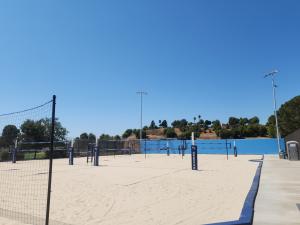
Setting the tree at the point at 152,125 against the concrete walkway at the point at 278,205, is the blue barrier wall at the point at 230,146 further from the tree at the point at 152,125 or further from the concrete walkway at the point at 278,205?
the tree at the point at 152,125

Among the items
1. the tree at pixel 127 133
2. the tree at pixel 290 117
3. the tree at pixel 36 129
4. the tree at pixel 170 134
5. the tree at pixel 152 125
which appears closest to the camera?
the tree at pixel 36 129

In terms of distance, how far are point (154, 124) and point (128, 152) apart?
263 feet

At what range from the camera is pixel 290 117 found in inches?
1874

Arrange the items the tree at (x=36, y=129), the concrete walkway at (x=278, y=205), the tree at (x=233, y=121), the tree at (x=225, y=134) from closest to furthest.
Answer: the concrete walkway at (x=278, y=205), the tree at (x=36, y=129), the tree at (x=225, y=134), the tree at (x=233, y=121)

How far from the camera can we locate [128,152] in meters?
43.5

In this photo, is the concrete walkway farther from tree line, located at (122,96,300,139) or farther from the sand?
tree line, located at (122,96,300,139)

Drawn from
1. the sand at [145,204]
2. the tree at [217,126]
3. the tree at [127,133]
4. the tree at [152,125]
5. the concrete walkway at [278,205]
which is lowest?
the sand at [145,204]

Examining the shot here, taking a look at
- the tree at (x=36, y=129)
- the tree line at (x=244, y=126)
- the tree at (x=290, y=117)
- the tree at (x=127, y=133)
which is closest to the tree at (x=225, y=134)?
the tree line at (x=244, y=126)

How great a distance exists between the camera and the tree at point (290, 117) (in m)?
46.8

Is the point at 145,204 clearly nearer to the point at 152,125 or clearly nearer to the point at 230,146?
the point at 230,146

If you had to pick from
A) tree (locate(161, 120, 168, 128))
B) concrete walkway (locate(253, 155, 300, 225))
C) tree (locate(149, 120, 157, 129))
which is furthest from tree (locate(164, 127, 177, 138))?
concrete walkway (locate(253, 155, 300, 225))

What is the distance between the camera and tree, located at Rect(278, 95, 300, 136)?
46.8 m

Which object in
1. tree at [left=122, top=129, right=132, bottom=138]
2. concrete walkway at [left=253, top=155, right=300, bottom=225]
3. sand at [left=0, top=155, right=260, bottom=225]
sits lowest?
sand at [left=0, top=155, right=260, bottom=225]

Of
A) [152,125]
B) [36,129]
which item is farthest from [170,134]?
[36,129]
